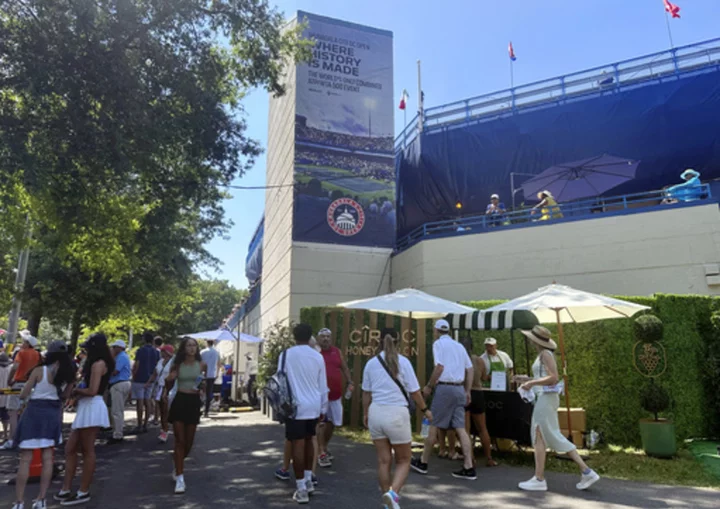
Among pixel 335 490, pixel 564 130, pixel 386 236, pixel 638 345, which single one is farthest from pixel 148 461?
pixel 564 130

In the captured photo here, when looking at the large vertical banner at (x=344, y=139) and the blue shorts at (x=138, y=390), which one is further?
the large vertical banner at (x=344, y=139)

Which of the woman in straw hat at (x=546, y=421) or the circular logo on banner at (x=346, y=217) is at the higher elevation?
the circular logo on banner at (x=346, y=217)

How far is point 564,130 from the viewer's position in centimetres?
1841

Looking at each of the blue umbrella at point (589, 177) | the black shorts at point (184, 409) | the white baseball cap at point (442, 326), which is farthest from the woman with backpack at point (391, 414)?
the blue umbrella at point (589, 177)

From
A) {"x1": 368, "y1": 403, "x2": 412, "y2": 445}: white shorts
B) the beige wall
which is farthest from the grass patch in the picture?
the beige wall

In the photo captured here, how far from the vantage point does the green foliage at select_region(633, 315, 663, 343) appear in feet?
26.1

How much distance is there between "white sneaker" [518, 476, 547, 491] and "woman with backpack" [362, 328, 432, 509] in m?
1.80

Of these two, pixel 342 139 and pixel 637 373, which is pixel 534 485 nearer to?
pixel 637 373

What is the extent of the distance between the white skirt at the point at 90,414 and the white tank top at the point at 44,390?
0.84 ft

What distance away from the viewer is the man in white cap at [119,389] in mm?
8867

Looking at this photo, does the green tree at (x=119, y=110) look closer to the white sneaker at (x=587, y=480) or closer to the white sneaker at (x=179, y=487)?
the white sneaker at (x=179, y=487)

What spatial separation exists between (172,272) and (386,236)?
7.81 meters

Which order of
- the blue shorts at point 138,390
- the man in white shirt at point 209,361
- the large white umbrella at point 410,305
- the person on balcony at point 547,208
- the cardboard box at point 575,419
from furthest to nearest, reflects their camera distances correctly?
the person on balcony at point 547,208
the man in white shirt at point 209,361
the blue shorts at point 138,390
the large white umbrella at point 410,305
the cardboard box at point 575,419

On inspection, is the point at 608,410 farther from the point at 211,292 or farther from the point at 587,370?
the point at 211,292
